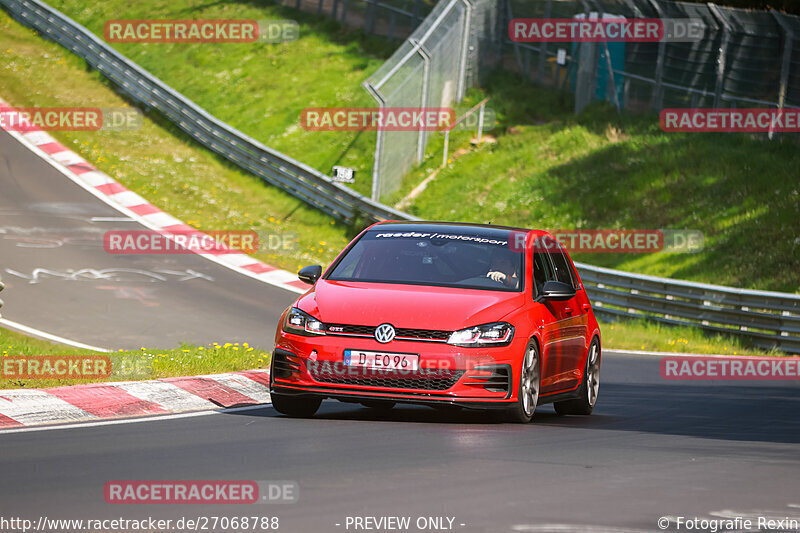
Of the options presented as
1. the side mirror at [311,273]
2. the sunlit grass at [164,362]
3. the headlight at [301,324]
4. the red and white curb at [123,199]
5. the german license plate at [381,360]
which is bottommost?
the red and white curb at [123,199]

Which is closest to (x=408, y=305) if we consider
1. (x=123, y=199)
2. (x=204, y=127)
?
(x=123, y=199)

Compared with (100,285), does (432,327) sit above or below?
above

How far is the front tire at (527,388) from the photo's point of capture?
10289 mm

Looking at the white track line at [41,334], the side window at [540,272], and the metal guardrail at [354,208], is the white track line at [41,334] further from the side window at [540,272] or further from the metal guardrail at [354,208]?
the metal guardrail at [354,208]

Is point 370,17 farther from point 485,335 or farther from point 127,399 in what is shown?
point 485,335

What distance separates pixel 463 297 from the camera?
34.3ft

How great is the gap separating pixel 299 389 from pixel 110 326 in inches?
406

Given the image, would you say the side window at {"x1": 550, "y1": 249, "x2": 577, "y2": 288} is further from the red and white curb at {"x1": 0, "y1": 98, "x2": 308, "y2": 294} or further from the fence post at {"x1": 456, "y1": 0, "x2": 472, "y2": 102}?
the fence post at {"x1": 456, "y1": 0, "x2": 472, "y2": 102}

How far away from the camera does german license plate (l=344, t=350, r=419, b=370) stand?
32.4 ft

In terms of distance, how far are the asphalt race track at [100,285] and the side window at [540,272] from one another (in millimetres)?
7395

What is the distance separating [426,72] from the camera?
1292 inches

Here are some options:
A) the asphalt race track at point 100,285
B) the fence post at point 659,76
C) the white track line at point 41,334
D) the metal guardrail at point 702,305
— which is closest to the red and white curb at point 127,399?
the white track line at point 41,334

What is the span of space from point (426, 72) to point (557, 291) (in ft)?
73.8

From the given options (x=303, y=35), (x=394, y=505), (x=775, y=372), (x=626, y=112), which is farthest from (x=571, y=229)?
(x=394, y=505)
